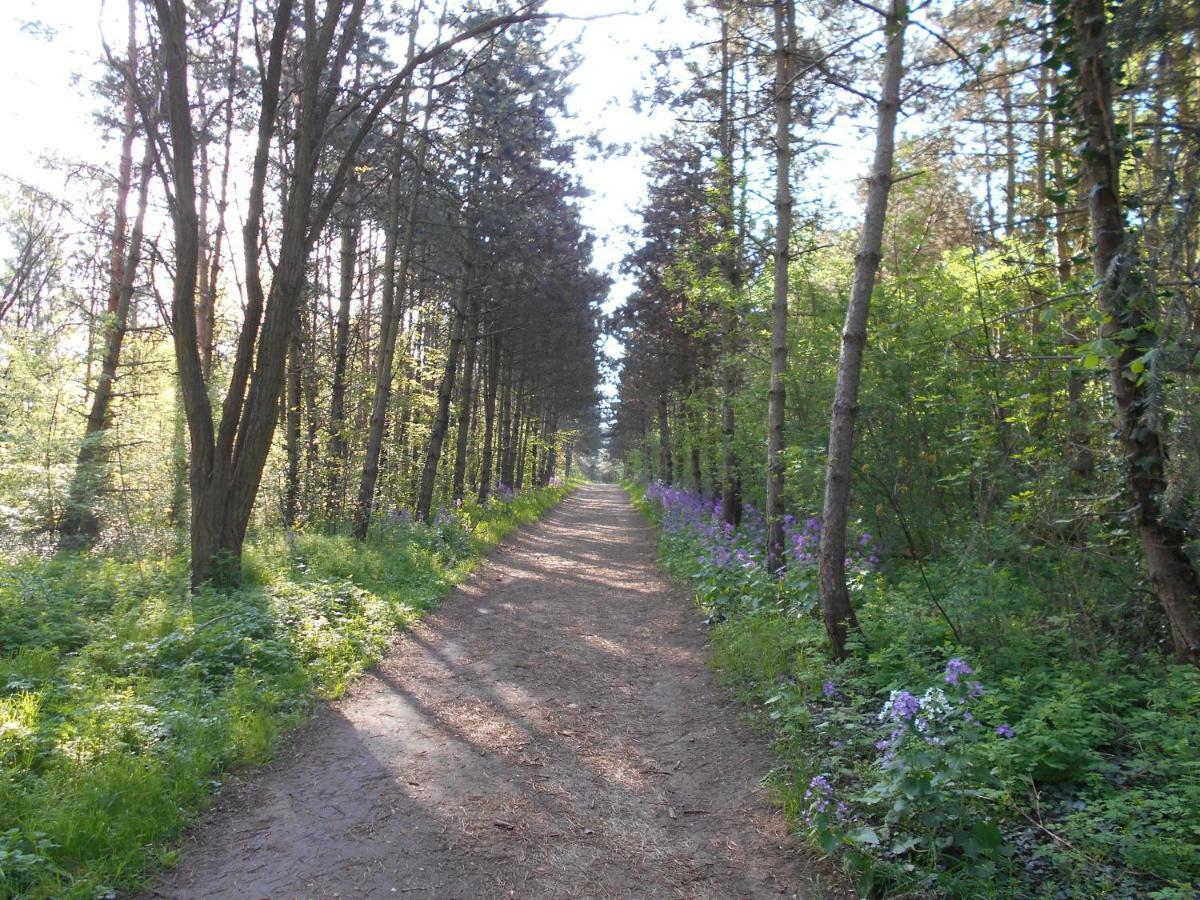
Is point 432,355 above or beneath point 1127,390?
above

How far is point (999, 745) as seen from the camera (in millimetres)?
3566

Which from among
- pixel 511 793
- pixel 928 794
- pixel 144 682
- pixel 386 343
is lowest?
pixel 511 793

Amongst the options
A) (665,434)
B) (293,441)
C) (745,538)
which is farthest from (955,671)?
(665,434)

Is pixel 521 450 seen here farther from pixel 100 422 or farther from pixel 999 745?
pixel 999 745

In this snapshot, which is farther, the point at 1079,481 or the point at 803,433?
the point at 803,433

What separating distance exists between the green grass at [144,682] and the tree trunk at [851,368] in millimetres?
4157

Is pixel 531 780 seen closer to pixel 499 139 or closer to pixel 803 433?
pixel 803 433

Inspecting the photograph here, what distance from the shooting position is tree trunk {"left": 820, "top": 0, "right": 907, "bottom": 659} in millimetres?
5863

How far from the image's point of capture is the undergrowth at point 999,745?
9.96 feet

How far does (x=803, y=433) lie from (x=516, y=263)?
9027mm

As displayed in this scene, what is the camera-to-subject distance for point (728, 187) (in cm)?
1089

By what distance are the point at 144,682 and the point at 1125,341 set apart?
6649mm

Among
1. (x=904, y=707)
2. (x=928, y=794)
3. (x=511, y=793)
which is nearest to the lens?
(x=928, y=794)

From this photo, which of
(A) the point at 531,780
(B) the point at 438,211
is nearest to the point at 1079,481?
(A) the point at 531,780
